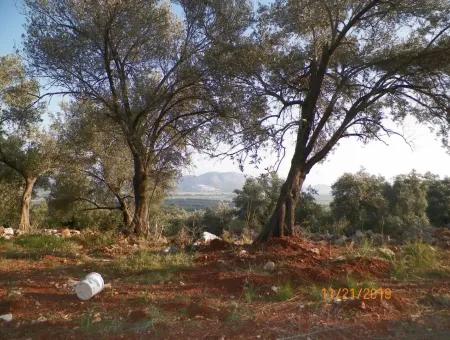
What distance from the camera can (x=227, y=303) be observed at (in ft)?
18.1

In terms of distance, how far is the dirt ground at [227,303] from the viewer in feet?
15.4

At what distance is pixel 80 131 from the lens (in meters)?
14.0

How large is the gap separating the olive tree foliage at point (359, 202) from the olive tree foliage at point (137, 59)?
62.2 feet

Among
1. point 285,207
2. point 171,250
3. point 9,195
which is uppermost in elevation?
point 9,195

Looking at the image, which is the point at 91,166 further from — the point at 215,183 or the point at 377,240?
Result: the point at 215,183

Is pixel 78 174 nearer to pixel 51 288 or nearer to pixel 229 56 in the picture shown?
pixel 229 56

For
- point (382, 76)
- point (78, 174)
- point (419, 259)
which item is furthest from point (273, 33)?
point (78, 174)

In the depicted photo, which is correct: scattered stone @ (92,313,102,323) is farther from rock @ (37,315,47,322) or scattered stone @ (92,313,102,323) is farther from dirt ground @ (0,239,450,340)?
rock @ (37,315,47,322)

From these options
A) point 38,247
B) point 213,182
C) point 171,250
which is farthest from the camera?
point 213,182

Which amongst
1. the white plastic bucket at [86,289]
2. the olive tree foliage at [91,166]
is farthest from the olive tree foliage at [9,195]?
the white plastic bucket at [86,289]

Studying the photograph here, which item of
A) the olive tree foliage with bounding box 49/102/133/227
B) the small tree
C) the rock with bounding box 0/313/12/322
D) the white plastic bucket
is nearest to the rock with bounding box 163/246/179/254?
the white plastic bucket
